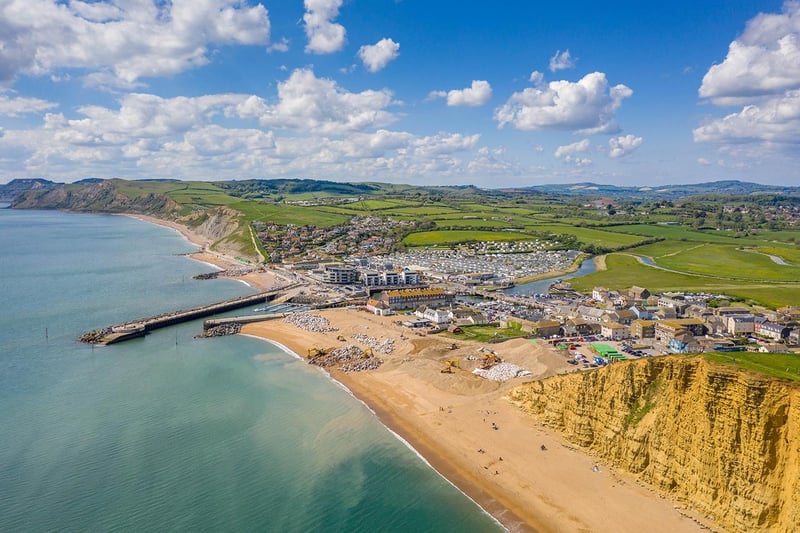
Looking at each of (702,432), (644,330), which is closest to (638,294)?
(644,330)

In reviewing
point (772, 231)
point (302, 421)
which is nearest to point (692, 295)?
point (302, 421)

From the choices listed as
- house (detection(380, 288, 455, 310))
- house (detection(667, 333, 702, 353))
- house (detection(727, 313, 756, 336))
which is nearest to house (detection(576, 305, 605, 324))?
house (detection(667, 333, 702, 353))

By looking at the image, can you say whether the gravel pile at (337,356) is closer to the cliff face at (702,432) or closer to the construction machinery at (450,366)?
the construction machinery at (450,366)

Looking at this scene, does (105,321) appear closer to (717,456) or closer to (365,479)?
(365,479)

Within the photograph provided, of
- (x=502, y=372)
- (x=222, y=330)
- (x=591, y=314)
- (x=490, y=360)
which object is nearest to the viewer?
(x=502, y=372)

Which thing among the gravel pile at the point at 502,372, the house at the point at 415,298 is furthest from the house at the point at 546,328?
the house at the point at 415,298

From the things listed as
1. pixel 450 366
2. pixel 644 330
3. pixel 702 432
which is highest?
pixel 702 432

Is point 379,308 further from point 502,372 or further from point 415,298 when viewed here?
point 502,372
